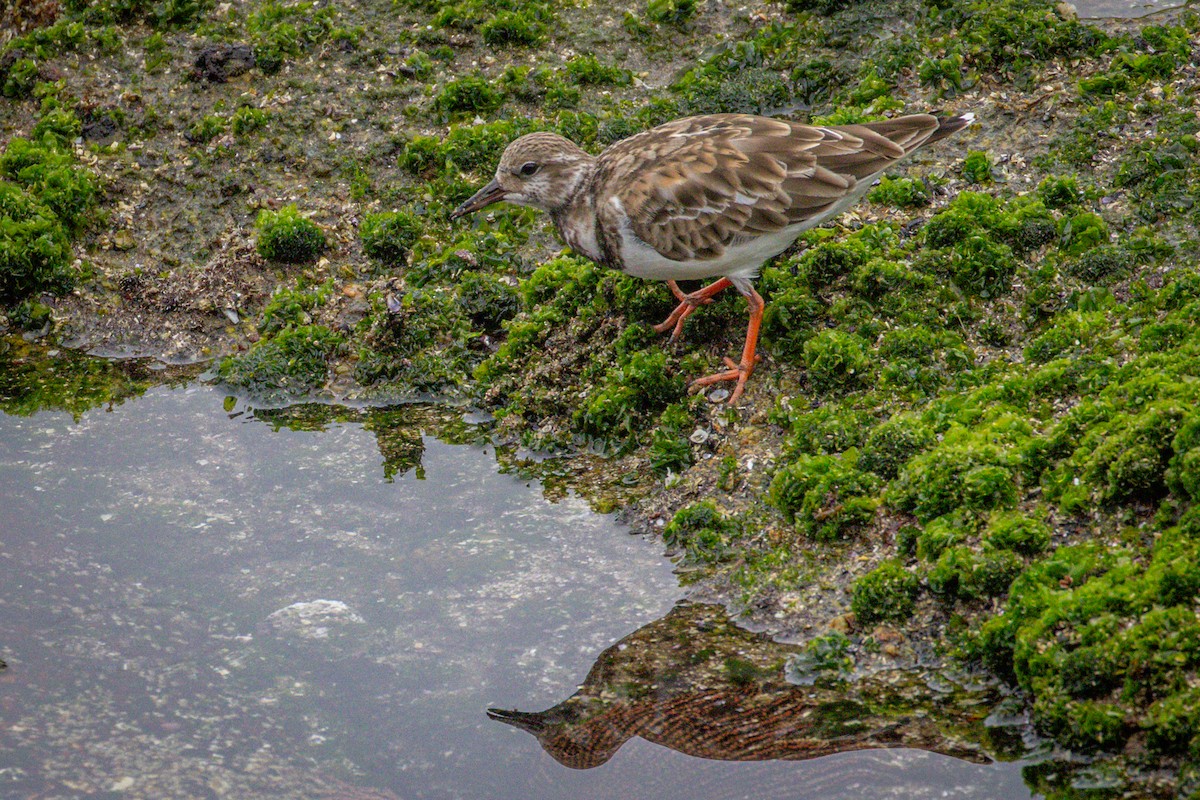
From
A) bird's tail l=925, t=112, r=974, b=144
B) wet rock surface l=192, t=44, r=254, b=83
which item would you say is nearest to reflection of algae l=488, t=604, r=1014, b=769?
bird's tail l=925, t=112, r=974, b=144

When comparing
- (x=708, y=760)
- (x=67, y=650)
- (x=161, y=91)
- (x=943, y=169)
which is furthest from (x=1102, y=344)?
(x=161, y=91)

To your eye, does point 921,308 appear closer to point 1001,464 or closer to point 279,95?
point 1001,464

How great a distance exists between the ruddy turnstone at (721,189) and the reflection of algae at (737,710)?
5.83 ft

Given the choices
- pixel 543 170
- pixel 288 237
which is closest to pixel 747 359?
pixel 543 170

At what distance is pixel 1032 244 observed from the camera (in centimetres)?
680

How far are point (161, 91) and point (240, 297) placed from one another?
219 centimetres

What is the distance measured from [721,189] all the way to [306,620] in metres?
3.23

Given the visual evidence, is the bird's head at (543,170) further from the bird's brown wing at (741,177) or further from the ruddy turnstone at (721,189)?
the bird's brown wing at (741,177)

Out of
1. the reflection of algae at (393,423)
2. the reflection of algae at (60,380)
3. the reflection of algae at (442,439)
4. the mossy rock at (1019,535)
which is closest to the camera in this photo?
the mossy rock at (1019,535)

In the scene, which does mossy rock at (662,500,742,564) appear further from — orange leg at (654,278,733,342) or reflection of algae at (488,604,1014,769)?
orange leg at (654,278,733,342)

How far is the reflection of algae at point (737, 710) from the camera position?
4.60 m

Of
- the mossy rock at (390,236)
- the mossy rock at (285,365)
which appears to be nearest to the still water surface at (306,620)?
the mossy rock at (285,365)

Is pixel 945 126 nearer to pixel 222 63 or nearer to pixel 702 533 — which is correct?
pixel 702 533

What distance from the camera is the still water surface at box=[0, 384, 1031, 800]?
15.3ft
